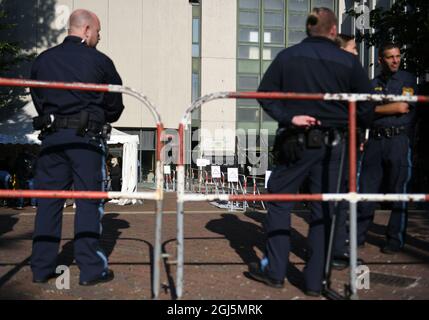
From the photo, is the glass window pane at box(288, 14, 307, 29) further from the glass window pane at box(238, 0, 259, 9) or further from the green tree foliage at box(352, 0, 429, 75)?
the green tree foliage at box(352, 0, 429, 75)

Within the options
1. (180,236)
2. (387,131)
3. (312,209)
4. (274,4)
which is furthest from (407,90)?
(274,4)

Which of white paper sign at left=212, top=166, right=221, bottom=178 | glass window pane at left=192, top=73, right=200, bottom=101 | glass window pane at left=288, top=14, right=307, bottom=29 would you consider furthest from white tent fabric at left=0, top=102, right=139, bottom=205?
glass window pane at left=288, top=14, right=307, bottom=29

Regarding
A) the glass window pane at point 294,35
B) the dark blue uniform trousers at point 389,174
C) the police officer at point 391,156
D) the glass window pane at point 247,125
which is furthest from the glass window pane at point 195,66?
the dark blue uniform trousers at point 389,174

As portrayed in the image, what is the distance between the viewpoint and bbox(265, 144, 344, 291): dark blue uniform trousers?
350 centimetres

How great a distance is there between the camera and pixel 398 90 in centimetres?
498

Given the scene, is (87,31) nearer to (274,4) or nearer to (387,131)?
(387,131)

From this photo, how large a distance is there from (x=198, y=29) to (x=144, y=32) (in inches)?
160

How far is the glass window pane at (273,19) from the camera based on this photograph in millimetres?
32000

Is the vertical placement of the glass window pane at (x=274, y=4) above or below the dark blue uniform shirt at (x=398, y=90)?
above

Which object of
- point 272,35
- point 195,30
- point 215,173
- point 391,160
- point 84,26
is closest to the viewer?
point 84,26

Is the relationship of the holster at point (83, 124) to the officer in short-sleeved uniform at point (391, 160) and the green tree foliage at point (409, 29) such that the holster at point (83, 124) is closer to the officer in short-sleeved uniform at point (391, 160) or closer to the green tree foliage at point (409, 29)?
the officer in short-sleeved uniform at point (391, 160)

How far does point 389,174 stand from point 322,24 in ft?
6.88

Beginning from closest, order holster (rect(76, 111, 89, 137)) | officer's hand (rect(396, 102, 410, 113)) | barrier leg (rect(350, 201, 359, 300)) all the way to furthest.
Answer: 1. barrier leg (rect(350, 201, 359, 300))
2. holster (rect(76, 111, 89, 137))
3. officer's hand (rect(396, 102, 410, 113))

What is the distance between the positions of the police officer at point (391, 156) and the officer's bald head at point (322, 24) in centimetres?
149
